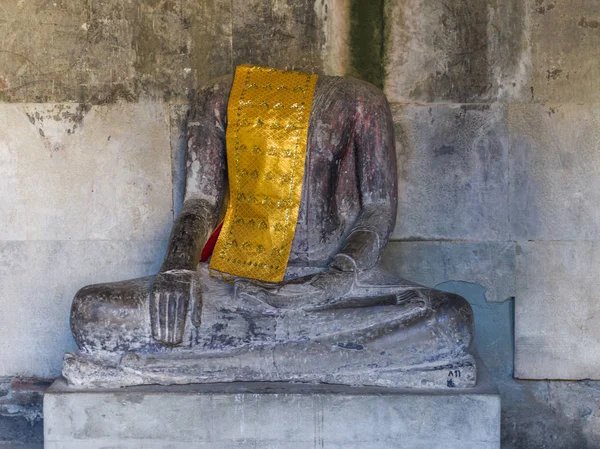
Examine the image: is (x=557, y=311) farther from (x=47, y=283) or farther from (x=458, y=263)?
(x=47, y=283)

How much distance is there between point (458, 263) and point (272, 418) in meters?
1.72

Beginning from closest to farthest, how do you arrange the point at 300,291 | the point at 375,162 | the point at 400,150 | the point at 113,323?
the point at 113,323, the point at 300,291, the point at 375,162, the point at 400,150

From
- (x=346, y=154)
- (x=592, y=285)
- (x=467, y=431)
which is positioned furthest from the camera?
(x=592, y=285)

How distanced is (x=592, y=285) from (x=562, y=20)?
59.2 inches

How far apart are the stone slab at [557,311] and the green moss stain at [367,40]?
1303mm

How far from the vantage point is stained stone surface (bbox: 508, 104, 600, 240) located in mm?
5160

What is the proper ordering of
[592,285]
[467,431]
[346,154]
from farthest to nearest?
1. [592,285]
2. [346,154]
3. [467,431]

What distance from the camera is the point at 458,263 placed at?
526cm

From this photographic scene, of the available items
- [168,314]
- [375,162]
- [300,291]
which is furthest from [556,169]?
[168,314]

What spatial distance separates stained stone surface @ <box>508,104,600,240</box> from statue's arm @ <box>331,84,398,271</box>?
0.82 meters

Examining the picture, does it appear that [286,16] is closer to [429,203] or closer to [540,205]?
[429,203]

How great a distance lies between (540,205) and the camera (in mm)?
5199

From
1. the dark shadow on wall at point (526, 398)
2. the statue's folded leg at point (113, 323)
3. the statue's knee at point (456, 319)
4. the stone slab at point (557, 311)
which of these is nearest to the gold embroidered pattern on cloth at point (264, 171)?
the statue's folded leg at point (113, 323)

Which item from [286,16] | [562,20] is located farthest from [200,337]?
[562,20]
